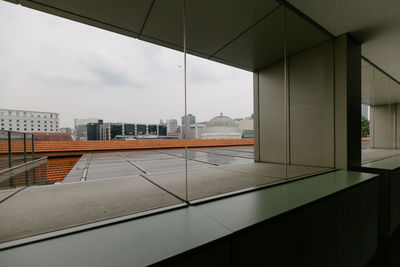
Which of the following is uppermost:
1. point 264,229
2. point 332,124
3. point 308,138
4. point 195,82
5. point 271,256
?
point 195,82

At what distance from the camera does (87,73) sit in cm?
193

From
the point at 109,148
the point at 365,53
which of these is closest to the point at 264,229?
the point at 365,53

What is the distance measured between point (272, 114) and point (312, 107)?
2.54 ft

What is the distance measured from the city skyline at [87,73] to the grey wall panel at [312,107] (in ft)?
5.18

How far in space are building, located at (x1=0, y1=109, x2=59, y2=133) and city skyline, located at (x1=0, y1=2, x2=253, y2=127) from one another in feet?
0.20

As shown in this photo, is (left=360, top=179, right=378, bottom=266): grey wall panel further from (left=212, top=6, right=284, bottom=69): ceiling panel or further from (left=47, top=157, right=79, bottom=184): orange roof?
(left=47, top=157, right=79, bottom=184): orange roof

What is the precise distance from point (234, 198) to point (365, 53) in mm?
4508

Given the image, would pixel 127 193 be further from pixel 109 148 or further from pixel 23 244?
pixel 109 148

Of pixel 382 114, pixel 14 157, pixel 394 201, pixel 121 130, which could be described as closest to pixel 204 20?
pixel 121 130

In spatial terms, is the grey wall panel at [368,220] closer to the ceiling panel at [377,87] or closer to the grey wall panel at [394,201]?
the grey wall panel at [394,201]

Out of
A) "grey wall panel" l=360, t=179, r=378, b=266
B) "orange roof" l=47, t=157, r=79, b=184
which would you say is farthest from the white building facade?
"orange roof" l=47, t=157, r=79, b=184

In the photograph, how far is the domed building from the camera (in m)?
4.07

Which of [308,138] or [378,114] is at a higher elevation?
[378,114]

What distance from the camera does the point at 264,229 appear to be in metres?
1.05
